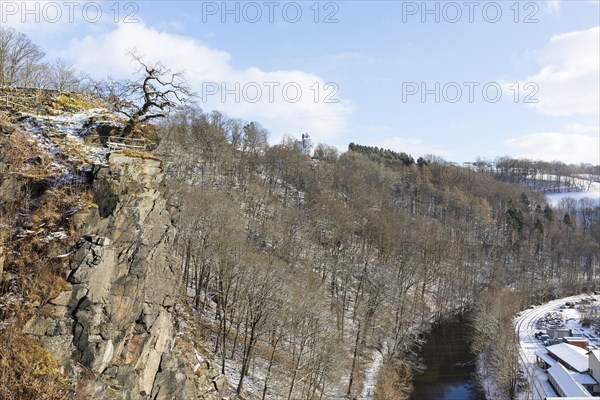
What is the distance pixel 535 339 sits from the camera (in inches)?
1973

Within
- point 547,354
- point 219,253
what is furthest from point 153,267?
point 547,354

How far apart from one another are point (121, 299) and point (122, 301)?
8 centimetres

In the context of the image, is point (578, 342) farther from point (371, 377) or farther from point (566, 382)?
point (371, 377)

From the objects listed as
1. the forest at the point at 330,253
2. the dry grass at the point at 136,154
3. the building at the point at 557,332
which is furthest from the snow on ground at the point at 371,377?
the building at the point at 557,332

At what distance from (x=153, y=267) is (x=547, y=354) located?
44.9m

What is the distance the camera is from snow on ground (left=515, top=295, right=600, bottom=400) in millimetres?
35253

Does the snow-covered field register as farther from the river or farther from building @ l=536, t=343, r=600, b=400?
building @ l=536, t=343, r=600, b=400

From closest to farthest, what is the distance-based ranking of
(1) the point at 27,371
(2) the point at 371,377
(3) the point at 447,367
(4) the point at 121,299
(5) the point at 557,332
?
(1) the point at 27,371 < (4) the point at 121,299 < (2) the point at 371,377 < (3) the point at 447,367 < (5) the point at 557,332

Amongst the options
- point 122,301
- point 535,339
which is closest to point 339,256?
point 535,339

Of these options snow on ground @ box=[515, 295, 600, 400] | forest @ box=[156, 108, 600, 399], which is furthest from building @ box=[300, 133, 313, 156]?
snow on ground @ box=[515, 295, 600, 400]

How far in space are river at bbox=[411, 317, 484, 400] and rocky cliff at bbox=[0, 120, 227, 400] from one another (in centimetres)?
2388

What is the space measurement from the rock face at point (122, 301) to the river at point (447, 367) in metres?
24.3

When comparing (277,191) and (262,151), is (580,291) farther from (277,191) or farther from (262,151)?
(262,151)

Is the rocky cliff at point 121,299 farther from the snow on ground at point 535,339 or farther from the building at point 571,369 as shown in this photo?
the building at point 571,369
